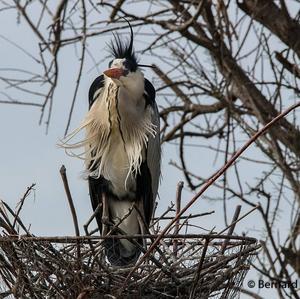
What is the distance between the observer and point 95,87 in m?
4.17

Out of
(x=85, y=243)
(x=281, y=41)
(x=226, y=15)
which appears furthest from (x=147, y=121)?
(x=281, y=41)

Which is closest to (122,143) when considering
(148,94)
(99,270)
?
(148,94)

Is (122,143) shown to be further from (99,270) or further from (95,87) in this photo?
(99,270)

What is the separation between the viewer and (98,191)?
4.17m

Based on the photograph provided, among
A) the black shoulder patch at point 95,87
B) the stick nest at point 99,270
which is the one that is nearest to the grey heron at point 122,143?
the black shoulder patch at point 95,87

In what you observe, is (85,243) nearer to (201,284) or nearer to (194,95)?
(201,284)

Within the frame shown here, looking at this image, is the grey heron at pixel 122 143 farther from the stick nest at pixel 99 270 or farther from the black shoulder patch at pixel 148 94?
the stick nest at pixel 99 270

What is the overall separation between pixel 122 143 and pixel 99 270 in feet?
3.20

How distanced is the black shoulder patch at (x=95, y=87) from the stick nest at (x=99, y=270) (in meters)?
0.94

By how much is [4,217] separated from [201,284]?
58 centimetres

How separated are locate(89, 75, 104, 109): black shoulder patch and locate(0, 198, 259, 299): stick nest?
0.94 m

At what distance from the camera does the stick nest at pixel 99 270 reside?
3.11 m

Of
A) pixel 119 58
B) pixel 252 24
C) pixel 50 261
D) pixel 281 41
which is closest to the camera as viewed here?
pixel 50 261

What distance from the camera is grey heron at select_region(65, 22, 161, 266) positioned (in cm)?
407
